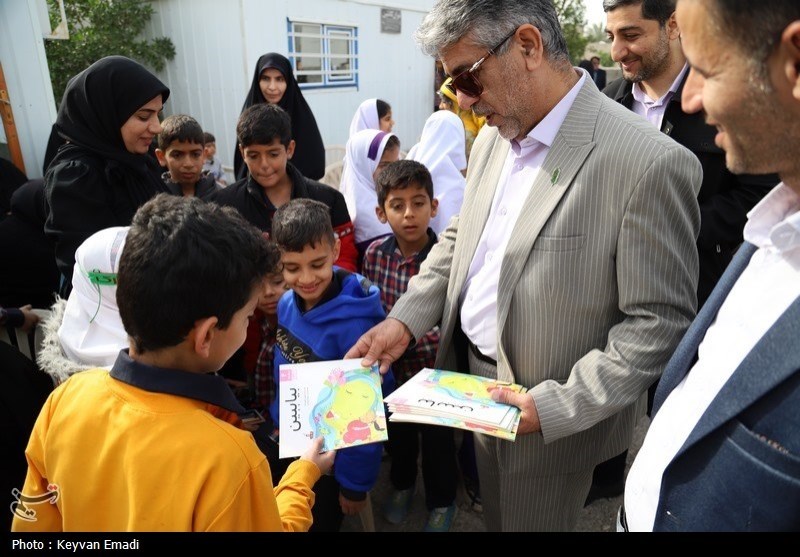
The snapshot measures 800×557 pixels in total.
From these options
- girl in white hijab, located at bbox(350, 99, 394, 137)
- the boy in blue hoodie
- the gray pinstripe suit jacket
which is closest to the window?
girl in white hijab, located at bbox(350, 99, 394, 137)

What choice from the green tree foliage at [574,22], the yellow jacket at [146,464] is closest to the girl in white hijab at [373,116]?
the yellow jacket at [146,464]

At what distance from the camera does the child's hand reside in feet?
5.30

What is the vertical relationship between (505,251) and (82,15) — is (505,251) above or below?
below

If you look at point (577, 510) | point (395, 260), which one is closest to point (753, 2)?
point (577, 510)

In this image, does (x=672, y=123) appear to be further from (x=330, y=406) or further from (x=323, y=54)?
(x=323, y=54)

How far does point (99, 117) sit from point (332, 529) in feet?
8.03

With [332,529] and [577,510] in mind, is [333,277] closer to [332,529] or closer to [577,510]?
[332,529]

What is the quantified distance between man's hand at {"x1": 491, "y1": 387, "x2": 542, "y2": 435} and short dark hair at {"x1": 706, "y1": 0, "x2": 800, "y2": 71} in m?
1.04

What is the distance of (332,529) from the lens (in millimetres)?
2510

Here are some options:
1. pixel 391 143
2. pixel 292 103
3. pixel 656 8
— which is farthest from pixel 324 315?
pixel 292 103

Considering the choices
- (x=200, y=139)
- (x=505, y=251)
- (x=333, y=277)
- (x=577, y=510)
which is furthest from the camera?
(x=200, y=139)

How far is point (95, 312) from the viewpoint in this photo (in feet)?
6.51

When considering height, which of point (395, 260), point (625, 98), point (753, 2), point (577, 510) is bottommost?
point (577, 510)

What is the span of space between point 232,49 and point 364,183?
15.1 feet
